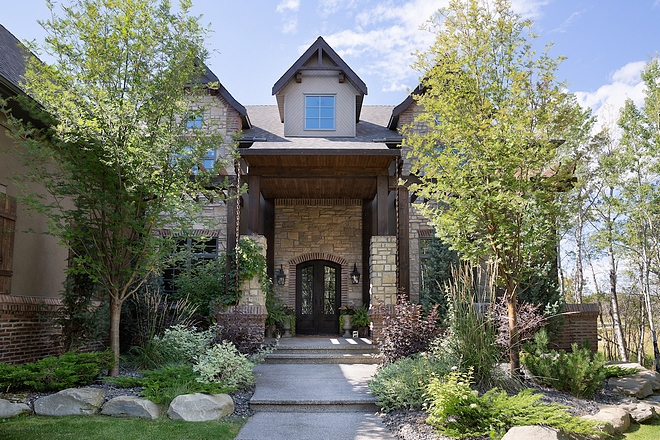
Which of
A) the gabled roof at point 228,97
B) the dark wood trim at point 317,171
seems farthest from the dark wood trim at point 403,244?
the gabled roof at point 228,97

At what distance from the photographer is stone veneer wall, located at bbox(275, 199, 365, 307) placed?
41.9ft

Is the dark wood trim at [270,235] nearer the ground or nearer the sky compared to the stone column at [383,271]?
nearer the sky

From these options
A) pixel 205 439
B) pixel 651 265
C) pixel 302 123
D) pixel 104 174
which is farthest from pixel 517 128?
pixel 651 265

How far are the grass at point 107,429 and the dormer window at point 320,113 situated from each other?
27.4 feet

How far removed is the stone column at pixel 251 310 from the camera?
787cm

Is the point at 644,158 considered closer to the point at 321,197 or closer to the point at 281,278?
the point at 321,197

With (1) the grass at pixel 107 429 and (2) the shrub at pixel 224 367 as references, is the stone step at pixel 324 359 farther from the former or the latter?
(1) the grass at pixel 107 429

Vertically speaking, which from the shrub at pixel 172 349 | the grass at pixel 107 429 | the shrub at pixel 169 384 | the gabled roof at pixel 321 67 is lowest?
the grass at pixel 107 429

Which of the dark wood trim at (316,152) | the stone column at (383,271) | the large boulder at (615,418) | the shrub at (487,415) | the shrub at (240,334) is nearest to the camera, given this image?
the shrub at (487,415)

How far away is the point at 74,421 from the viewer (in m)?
4.95

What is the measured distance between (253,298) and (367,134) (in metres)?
5.21

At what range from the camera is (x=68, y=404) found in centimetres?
529

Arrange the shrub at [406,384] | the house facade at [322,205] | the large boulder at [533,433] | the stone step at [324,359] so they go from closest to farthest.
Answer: the large boulder at [533,433], the shrub at [406,384], the stone step at [324,359], the house facade at [322,205]

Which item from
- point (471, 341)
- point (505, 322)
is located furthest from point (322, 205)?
point (471, 341)
